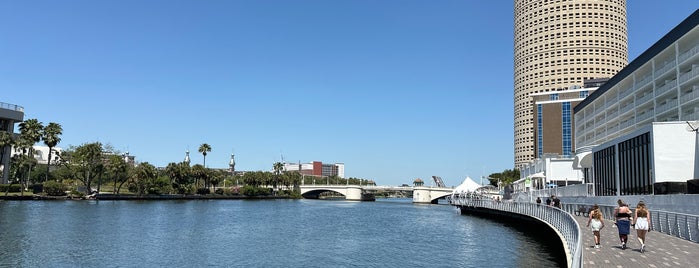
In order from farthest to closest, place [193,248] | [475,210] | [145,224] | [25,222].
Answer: [475,210]
[145,224]
[25,222]
[193,248]

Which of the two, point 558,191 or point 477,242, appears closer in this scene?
point 477,242

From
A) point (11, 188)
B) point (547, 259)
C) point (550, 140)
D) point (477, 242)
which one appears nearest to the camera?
point (547, 259)

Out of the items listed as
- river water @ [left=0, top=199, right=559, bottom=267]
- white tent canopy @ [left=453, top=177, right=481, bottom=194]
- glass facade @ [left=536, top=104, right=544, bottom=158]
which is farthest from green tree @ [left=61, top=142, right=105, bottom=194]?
glass facade @ [left=536, top=104, right=544, bottom=158]

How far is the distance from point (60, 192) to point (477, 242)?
94916 millimetres

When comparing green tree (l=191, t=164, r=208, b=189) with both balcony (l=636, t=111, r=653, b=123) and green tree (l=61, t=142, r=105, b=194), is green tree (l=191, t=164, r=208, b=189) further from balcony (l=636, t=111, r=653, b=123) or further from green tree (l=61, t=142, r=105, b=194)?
balcony (l=636, t=111, r=653, b=123)

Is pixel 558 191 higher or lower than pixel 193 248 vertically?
higher

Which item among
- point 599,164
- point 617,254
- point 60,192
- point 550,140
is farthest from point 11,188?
point 550,140

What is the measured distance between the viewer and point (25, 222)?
179 ft

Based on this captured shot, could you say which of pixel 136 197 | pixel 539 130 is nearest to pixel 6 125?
pixel 136 197

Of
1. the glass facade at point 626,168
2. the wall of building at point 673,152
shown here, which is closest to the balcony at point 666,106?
the glass facade at point 626,168

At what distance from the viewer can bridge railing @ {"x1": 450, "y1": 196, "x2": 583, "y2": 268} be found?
73.5 ft

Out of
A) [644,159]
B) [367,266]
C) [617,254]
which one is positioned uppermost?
[644,159]

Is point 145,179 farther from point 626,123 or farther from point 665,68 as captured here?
point 665,68

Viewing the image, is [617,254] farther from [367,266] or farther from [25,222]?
[25,222]
